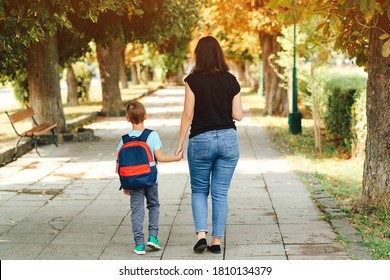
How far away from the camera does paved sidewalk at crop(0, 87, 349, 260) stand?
22.9ft

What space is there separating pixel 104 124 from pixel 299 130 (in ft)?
22.4

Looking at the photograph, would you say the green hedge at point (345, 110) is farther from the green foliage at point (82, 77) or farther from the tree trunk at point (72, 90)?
the green foliage at point (82, 77)

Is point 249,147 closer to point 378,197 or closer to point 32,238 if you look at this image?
point 378,197

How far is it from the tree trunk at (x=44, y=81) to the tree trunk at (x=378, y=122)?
10.2 meters

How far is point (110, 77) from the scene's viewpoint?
86.6 ft

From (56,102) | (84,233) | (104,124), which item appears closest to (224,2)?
(104,124)

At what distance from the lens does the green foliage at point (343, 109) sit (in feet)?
48.0

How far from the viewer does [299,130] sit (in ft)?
60.4

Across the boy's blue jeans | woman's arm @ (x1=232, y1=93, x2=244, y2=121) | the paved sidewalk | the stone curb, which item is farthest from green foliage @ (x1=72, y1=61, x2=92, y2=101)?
woman's arm @ (x1=232, y1=93, x2=244, y2=121)

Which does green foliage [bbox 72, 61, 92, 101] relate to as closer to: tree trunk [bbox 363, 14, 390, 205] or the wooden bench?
the wooden bench

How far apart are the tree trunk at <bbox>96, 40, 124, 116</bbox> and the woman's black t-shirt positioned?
19.6 m

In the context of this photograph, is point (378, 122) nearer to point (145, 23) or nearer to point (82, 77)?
point (145, 23)

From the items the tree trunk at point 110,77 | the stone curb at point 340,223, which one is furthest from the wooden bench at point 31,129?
the tree trunk at point 110,77

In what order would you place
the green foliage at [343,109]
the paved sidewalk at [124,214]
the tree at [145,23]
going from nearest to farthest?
the paved sidewalk at [124,214]
the green foliage at [343,109]
the tree at [145,23]
